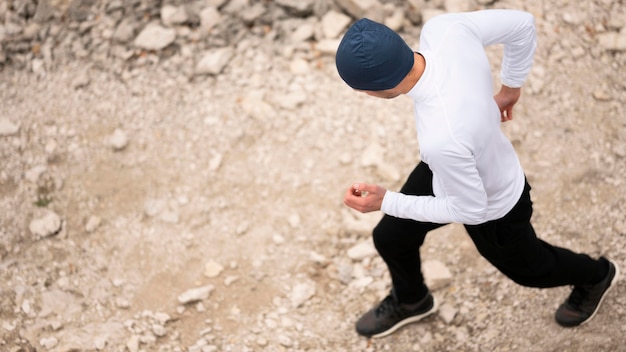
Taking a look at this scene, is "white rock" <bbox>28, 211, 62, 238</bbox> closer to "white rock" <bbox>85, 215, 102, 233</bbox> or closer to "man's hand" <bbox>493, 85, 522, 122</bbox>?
"white rock" <bbox>85, 215, 102, 233</bbox>

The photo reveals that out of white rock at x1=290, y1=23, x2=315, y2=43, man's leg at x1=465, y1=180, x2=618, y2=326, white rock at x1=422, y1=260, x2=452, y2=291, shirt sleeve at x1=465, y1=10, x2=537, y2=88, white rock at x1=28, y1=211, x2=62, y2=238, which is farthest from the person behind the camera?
white rock at x1=290, y1=23, x2=315, y2=43

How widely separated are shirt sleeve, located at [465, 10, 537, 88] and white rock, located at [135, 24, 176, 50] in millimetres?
3380

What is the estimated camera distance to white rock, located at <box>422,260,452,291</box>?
3.94 metres

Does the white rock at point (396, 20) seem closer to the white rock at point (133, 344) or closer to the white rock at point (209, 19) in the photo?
the white rock at point (209, 19)

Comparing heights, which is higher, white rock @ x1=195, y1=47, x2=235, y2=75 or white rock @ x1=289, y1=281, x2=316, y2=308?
white rock @ x1=195, y1=47, x2=235, y2=75

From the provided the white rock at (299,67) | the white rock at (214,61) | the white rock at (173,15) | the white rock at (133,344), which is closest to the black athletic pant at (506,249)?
the white rock at (133,344)

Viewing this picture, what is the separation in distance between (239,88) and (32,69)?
6.20 feet

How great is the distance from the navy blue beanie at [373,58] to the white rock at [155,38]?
342cm

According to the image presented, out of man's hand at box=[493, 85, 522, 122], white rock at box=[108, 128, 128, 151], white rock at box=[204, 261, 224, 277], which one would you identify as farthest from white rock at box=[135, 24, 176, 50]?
man's hand at box=[493, 85, 522, 122]

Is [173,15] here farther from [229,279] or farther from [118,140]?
[229,279]

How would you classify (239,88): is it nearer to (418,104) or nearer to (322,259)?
(322,259)

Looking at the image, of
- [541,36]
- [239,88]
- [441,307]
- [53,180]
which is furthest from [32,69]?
[541,36]

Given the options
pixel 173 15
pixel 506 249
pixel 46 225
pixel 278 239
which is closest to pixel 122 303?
pixel 46 225

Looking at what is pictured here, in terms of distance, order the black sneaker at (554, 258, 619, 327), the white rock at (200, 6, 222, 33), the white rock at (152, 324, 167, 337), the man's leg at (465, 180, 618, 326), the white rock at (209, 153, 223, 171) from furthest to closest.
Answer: the white rock at (200, 6, 222, 33) → the white rock at (209, 153, 223, 171) → the white rock at (152, 324, 167, 337) → the black sneaker at (554, 258, 619, 327) → the man's leg at (465, 180, 618, 326)
